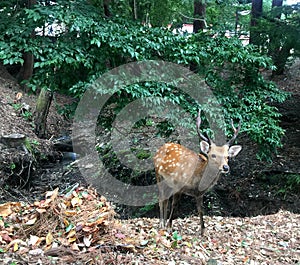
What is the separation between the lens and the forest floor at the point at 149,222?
12.9ft

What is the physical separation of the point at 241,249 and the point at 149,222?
55.2 inches

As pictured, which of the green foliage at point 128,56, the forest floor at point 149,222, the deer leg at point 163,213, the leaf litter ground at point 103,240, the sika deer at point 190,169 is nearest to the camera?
the leaf litter ground at point 103,240

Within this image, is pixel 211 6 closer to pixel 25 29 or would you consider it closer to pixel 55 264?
pixel 25 29

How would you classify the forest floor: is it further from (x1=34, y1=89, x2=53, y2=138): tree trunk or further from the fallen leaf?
(x1=34, y1=89, x2=53, y2=138): tree trunk

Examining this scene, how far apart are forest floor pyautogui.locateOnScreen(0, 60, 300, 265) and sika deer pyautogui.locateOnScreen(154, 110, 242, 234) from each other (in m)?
0.51

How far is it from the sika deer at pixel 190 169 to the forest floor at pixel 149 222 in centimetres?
51

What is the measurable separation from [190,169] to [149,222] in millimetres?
1163

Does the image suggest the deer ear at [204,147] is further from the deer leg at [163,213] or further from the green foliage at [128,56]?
the green foliage at [128,56]

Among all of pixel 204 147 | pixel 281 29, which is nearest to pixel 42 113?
pixel 281 29

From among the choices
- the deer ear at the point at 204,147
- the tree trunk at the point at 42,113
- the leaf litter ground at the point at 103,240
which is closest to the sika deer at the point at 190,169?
the deer ear at the point at 204,147

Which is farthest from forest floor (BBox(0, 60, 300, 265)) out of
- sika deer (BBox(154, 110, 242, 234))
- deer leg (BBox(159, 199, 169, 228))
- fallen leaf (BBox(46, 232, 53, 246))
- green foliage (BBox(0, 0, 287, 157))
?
green foliage (BBox(0, 0, 287, 157))

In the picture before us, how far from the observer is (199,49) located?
6805mm

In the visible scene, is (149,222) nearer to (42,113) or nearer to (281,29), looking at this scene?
(281,29)

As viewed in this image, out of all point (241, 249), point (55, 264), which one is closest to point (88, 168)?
point (241, 249)
